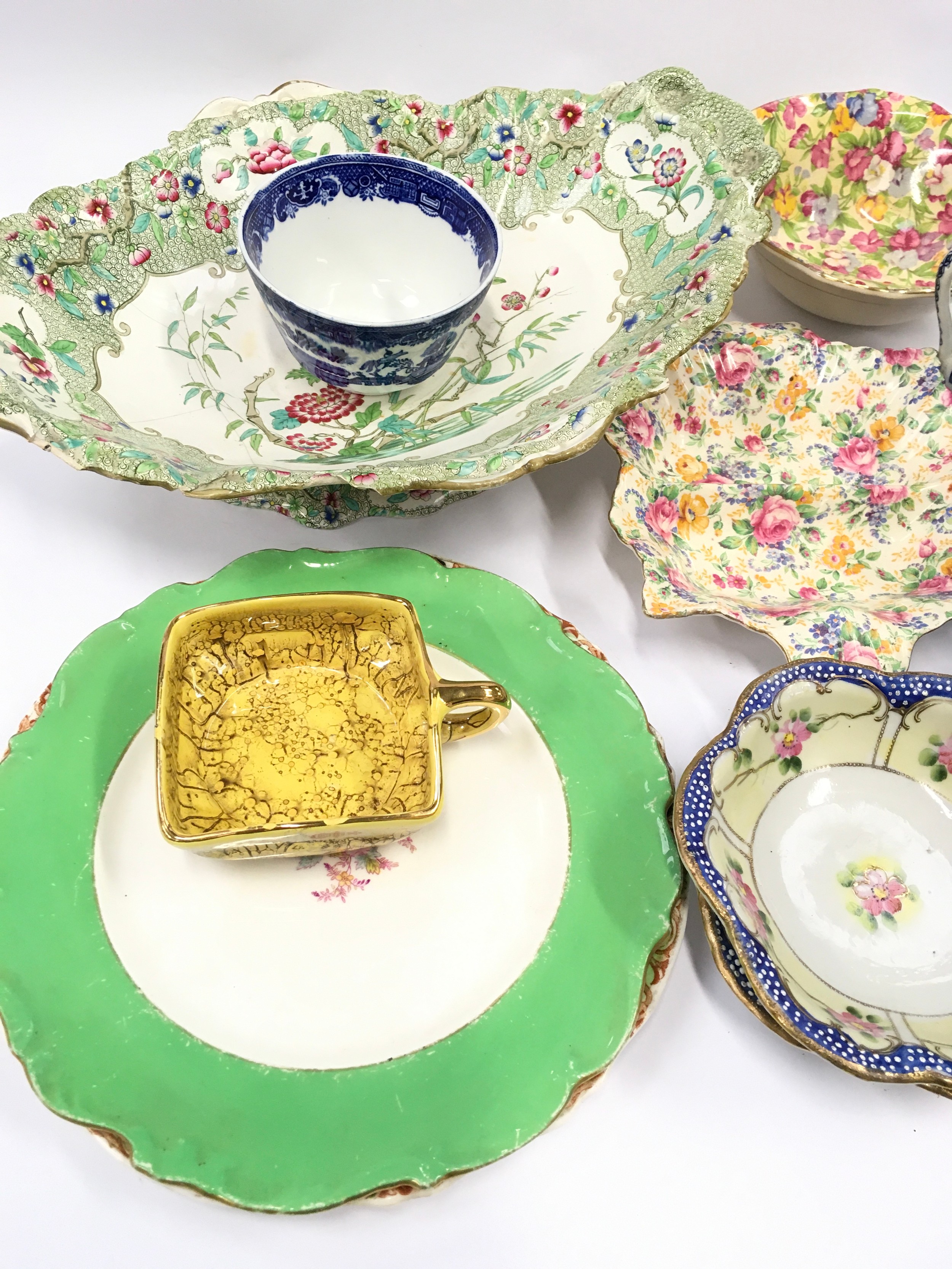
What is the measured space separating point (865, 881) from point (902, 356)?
78 cm

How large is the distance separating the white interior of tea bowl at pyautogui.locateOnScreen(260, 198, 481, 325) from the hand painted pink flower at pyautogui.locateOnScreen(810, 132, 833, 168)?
2.72 feet

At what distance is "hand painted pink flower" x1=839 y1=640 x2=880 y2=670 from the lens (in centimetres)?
100

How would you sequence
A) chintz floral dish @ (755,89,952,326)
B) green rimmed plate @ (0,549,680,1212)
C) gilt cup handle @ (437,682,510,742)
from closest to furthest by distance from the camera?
green rimmed plate @ (0,549,680,1212), gilt cup handle @ (437,682,510,742), chintz floral dish @ (755,89,952,326)

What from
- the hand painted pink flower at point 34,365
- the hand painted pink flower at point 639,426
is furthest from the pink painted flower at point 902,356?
the hand painted pink flower at point 34,365

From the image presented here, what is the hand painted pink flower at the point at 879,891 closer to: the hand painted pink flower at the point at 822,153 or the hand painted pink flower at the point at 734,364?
the hand painted pink flower at the point at 734,364

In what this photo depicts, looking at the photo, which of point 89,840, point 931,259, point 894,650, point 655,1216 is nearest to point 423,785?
point 89,840

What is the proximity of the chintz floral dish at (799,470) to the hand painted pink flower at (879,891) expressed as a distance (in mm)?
Result: 328

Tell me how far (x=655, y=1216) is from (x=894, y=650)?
2.08 feet

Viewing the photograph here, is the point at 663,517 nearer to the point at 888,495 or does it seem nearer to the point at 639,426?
the point at 639,426

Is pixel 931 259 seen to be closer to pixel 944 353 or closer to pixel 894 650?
pixel 944 353

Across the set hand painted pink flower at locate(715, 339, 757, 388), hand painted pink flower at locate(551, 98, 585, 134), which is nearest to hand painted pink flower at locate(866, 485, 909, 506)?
hand painted pink flower at locate(715, 339, 757, 388)

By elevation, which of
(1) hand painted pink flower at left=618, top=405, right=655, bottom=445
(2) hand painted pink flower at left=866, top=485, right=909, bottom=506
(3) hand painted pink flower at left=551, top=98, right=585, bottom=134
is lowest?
(2) hand painted pink flower at left=866, top=485, right=909, bottom=506

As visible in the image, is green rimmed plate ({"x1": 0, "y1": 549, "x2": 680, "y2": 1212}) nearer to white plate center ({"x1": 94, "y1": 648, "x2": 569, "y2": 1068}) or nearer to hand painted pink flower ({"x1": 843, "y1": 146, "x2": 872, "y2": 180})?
white plate center ({"x1": 94, "y1": 648, "x2": 569, "y2": 1068})

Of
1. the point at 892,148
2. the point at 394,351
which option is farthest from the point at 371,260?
the point at 892,148
